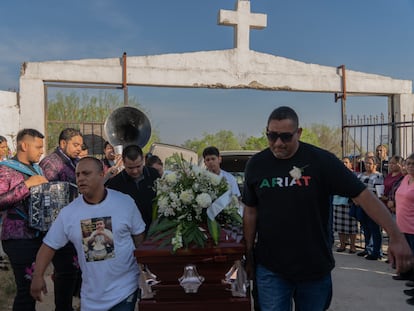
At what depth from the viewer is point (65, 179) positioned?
11.7 ft

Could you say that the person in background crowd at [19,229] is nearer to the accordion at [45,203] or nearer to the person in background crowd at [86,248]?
the accordion at [45,203]

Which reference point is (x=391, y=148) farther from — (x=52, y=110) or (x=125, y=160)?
(x=52, y=110)

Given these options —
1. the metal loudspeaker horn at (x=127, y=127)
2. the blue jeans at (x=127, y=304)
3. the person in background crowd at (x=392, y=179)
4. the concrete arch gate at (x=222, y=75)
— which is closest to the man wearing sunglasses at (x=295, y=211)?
the blue jeans at (x=127, y=304)

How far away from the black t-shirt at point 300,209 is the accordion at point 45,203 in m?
1.67

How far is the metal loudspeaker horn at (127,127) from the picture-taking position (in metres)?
6.82

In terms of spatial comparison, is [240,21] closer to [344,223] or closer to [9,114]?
[344,223]

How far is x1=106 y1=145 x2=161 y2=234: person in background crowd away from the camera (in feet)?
11.6

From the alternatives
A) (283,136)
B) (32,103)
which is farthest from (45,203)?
(32,103)

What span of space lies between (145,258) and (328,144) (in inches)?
1077

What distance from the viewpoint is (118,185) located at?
3656 mm

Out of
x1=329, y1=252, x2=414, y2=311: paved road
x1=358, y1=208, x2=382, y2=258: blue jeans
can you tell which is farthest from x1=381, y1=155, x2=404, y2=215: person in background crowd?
x1=329, y1=252, x2=414, y2=311: paved road

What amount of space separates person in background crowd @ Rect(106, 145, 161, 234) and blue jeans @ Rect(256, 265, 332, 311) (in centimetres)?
139

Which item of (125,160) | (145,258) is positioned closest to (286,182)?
(145,258)

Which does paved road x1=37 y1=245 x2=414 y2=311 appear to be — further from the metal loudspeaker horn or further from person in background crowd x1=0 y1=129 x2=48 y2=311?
the metal loudspeaker horn
